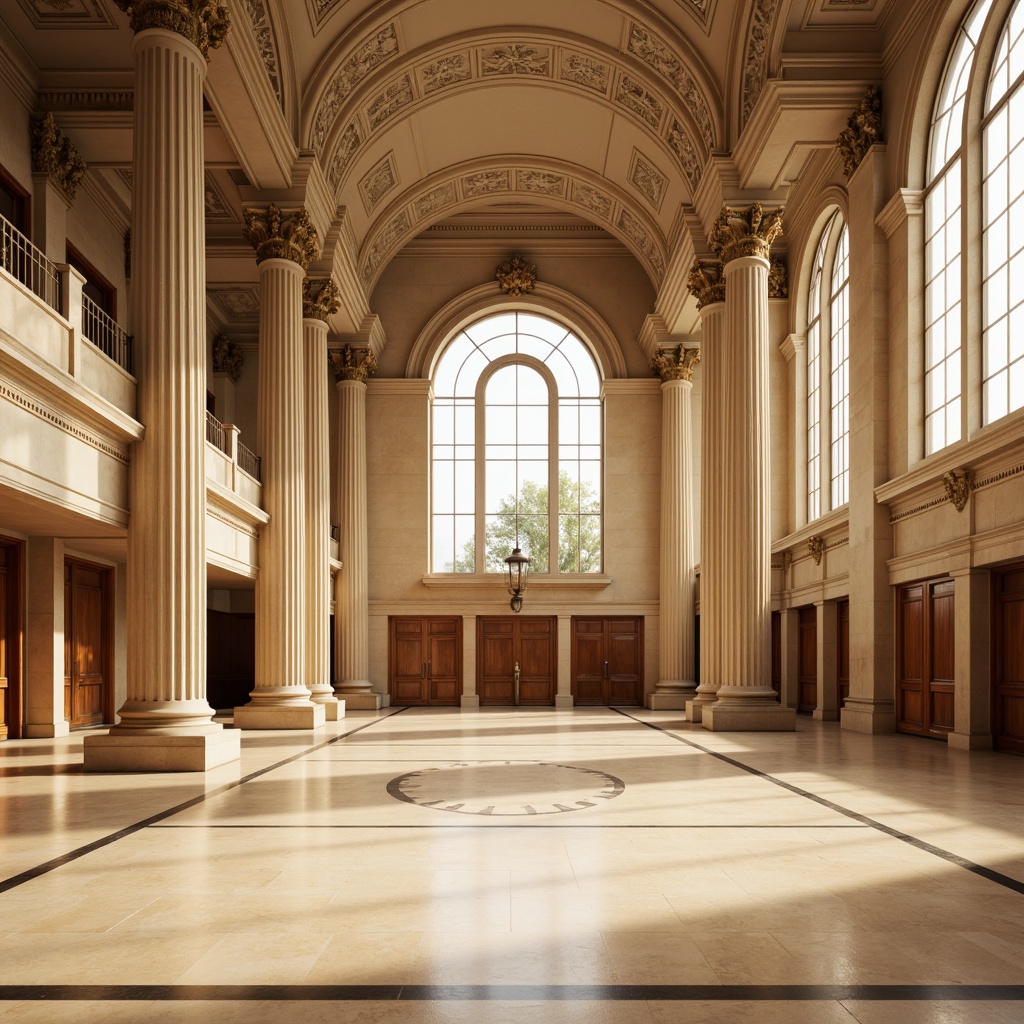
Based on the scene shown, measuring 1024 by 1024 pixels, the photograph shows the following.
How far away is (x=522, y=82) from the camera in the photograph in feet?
65.0

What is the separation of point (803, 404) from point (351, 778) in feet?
44.0

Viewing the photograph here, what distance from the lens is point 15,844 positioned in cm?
622

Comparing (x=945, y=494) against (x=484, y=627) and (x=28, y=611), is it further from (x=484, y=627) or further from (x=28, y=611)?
(x=484, y=627)

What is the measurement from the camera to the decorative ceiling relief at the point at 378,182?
815 inches

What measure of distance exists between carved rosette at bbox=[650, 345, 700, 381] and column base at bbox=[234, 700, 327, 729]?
478 inches

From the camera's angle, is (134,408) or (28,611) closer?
(134,408)

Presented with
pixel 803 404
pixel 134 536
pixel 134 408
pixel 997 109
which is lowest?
pixel 134 536

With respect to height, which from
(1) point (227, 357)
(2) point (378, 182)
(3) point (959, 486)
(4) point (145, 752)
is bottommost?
(4) point (145, 752)

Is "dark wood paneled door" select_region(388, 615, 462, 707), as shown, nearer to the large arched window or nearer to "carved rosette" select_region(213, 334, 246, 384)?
the large arched window

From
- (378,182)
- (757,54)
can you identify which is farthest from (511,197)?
(757,54)

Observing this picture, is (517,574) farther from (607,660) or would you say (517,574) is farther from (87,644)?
(87,644)

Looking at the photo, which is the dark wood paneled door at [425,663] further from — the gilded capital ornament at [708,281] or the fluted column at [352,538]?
the gilded capital ornament at [708,281]

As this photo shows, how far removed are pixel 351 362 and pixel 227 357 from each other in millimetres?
3258

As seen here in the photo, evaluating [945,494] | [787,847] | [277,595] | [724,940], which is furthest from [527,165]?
[724,940]
